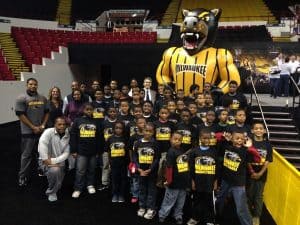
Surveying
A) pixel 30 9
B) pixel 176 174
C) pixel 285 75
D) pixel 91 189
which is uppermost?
pixel 30 9

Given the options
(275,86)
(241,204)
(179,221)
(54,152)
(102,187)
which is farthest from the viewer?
(275,86)

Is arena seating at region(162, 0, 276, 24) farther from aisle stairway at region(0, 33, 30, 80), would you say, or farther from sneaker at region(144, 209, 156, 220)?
sneaker at region(144, 209, 156, 220)

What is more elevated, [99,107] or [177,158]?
[99,107]

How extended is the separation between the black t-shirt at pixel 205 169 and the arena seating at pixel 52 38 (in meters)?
9.91

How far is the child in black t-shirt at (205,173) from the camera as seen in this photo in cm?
491

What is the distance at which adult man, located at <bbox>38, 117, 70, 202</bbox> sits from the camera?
570 cm

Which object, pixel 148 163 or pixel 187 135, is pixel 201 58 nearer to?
pixel 187 135

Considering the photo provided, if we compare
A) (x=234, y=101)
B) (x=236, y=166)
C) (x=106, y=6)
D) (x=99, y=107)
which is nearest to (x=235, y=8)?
(x=106, y=6)

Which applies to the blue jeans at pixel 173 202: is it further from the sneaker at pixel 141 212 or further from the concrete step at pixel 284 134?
the concrete step at pixel 284 134

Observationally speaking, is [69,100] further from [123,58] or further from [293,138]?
[123,58]

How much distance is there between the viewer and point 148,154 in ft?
17.4

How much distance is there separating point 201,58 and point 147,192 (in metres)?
3.68

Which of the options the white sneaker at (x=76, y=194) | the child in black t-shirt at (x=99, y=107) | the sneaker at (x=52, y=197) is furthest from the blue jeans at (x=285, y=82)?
the sneaker at (x=52, y=197)

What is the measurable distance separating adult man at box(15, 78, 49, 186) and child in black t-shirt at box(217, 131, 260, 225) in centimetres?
313
